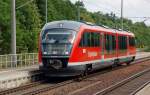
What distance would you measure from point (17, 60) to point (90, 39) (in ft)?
30.0

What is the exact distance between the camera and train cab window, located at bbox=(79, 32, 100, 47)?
25.3 metres

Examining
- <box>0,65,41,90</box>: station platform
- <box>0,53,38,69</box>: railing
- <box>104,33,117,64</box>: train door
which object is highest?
<box>104,33,117,64</box>: train door

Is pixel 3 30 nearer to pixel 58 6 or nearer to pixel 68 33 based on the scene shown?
pixel 68 33

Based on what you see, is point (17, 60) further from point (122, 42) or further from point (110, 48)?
point (122, 42)

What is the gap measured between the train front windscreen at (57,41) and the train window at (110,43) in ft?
21.0

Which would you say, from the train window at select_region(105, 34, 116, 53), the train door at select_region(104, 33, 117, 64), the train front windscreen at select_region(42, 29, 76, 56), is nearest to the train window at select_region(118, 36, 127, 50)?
the train door at select_region(104, 33, 117, 64)

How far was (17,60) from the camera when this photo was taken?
112 ft

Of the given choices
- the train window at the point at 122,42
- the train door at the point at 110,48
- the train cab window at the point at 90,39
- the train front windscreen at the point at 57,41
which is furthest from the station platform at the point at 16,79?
the train window at the point at 122,42

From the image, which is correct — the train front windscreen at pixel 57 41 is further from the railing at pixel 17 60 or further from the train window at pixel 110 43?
the railing at pixel 17 60

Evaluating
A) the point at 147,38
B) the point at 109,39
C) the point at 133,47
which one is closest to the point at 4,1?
the point at 133,47

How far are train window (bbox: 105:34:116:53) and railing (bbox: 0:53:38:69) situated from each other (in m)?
6.28

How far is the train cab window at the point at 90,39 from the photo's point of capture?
2534 centimetres

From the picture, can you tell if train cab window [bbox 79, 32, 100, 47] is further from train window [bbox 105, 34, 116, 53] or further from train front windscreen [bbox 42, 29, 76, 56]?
train window [bbox 105, 34, 116, 53]

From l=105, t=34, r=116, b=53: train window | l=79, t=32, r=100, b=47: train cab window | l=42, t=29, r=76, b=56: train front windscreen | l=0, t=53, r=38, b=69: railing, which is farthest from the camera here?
l=0, t=53, r=38, b=69: railing
